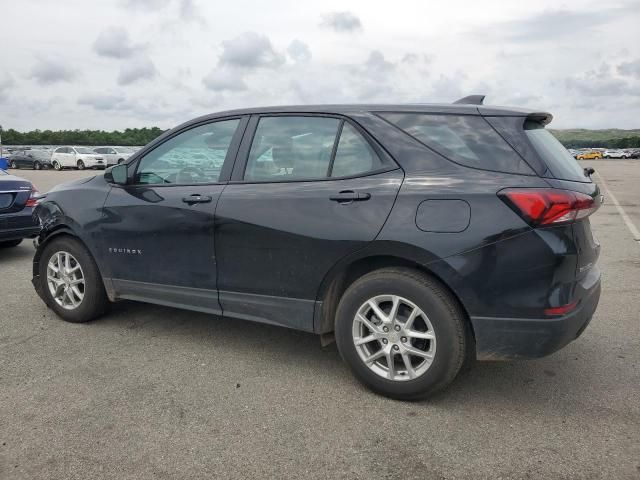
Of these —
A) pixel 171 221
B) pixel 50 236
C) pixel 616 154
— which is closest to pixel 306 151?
pixel 171 221

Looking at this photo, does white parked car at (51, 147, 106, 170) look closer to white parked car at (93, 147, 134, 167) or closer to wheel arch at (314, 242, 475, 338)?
white parked car at (93, 147, 134, 167)

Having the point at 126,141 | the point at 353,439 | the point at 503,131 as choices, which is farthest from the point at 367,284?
the point at 126,141

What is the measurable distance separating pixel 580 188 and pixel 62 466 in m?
2.97

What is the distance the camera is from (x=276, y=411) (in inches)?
121

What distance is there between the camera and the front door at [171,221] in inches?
149

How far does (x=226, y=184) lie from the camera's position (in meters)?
3.71

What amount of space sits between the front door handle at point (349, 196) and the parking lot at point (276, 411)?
3.79 feet

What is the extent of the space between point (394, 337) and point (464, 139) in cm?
119

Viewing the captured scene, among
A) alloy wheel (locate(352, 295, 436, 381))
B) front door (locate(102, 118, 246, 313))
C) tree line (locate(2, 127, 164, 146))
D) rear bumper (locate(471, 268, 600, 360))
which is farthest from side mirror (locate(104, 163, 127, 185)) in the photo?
tree line (locate(2, 127, 164, 146))

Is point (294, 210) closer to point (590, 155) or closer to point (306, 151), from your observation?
point (306, 151)

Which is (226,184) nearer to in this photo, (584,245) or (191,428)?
(191,428)

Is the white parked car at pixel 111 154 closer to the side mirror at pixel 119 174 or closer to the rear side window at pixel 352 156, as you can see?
the side mirror at pixel 119 174

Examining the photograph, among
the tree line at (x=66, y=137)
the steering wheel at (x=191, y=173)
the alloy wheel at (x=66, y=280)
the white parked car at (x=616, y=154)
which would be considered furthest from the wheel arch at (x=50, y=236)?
the white parked car at (x=616, y=154)

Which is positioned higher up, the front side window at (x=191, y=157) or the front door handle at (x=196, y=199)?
the front side window at (x=191, y=157)
